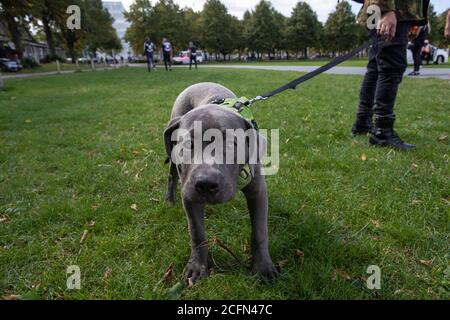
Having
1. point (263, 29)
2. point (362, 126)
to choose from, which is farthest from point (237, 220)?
point (263, 29)

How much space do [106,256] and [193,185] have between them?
1.35 meters

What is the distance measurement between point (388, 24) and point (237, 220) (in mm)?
3070

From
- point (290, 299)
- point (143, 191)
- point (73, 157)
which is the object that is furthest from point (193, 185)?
point (73, 157)

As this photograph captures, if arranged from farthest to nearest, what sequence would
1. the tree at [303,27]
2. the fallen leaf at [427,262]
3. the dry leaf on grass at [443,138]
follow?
the tree at [303,27] → the dry leaf on grass at [443,138] → the fallen leaf at [427,262]

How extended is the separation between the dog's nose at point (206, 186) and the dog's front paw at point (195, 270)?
807 mm

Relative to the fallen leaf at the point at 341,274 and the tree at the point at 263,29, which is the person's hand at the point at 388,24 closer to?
the fallen leaf at the point at 341,274

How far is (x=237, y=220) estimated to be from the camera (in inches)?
127

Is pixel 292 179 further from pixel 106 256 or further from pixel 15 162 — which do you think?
pixel 15 162

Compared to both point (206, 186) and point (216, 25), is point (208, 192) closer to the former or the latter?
point (206, 186)

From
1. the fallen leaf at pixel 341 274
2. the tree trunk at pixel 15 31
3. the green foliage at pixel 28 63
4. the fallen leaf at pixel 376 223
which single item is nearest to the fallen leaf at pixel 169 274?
the fallen leaf at pixel 341 274

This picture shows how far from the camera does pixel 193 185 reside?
1.93 meters

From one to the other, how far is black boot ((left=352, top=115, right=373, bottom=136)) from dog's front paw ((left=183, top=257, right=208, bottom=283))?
13.4ft

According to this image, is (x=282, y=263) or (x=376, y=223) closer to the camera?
(x=282, y=263)

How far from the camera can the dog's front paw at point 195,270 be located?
2449 mm
